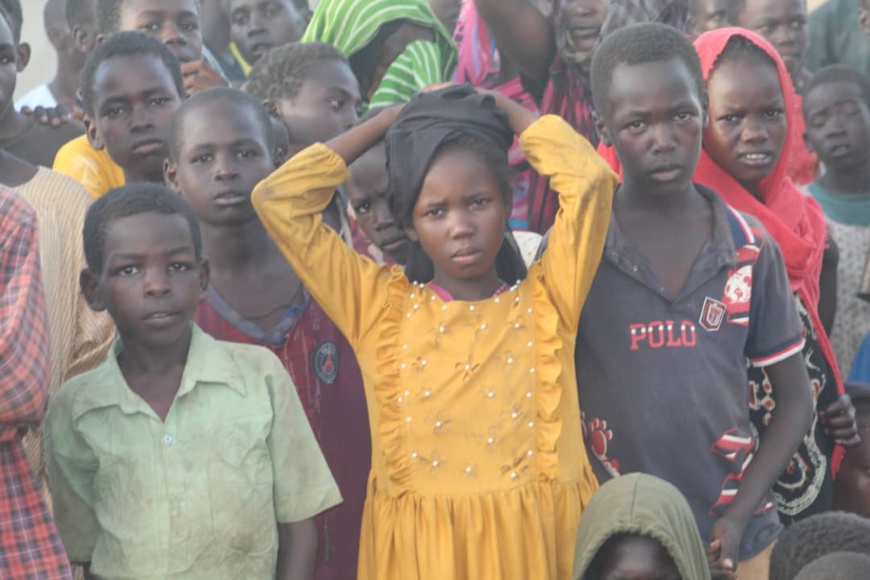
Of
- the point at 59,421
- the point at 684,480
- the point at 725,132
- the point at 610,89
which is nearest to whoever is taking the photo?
the point at 59,421

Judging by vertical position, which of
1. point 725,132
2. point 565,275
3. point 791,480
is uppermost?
point 725,132

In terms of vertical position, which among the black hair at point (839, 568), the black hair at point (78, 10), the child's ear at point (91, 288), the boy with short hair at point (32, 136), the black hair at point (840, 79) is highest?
the black hair at point (78, 10)

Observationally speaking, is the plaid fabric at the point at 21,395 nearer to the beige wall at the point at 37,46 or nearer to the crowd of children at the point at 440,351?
the crowd of children at the point at 440,351

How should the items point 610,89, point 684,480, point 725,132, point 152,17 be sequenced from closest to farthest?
point 684,480
point 610,89
point 725,132
point 152,17

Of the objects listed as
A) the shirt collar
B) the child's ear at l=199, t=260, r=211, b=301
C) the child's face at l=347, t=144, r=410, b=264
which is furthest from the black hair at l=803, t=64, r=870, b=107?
the shirt collar

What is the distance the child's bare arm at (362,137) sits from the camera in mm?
3631

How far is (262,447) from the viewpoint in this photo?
130 inches

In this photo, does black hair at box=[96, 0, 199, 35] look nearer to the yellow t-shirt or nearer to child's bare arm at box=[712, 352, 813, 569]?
the yellow t-shirt

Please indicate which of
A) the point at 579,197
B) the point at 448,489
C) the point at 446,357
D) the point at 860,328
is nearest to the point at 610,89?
Result: the point at 579,197

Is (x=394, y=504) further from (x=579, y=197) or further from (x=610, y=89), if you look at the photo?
(x=610, y=89)

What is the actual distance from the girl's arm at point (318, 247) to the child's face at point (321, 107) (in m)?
1.21

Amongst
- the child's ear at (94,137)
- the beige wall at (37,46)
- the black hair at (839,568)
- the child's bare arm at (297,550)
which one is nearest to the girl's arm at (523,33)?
the child's ear at (94,137)

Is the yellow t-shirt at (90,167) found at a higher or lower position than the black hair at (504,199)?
higher

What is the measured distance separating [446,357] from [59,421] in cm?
89
